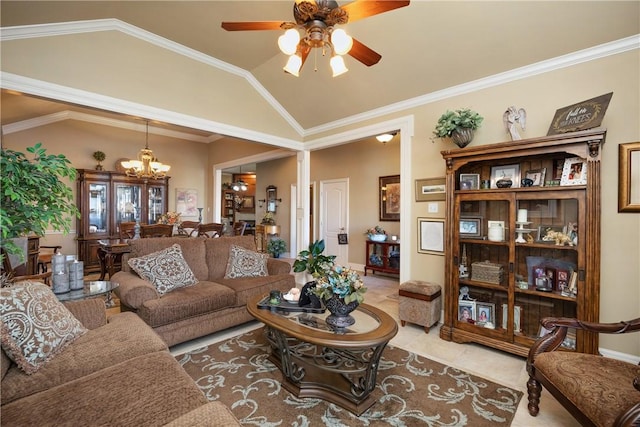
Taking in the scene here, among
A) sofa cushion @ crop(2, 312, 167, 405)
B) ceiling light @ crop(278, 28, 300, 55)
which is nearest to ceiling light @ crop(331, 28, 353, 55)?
ceiling light @ crop(278, 28, 300, 55)

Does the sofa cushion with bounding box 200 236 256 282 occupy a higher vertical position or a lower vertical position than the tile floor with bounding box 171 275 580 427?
higher

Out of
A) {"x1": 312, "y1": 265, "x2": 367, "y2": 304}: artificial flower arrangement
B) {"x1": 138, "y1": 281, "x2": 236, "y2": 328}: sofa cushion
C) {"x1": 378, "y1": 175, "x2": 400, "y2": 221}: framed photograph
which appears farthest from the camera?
{"x1": 378, "y1": 175, "x2": 400, "y2": 221}: framed photograph

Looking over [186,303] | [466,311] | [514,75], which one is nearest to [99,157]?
[186,303]

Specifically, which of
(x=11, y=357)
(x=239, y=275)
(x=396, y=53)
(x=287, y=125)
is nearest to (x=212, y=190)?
(x=287, y=125)

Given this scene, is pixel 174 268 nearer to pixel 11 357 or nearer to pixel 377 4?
pixel 11 357

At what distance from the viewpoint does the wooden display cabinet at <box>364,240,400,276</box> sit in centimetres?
587

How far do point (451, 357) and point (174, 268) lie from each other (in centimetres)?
292

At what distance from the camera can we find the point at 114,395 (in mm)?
1346

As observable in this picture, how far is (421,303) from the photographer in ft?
11.0

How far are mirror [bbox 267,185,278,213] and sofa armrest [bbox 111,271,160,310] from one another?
585 cm

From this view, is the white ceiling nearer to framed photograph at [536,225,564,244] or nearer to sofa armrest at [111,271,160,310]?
framed photograph at [536,225,564,244]

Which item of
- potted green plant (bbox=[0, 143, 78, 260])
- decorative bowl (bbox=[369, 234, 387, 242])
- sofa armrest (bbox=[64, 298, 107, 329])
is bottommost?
sofa armrest (bbox=[64, 298, 107, 329])

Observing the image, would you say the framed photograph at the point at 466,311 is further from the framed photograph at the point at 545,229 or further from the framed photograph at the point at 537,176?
the framed photograph at the point at 537,176

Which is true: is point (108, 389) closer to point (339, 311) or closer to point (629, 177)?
point (339, 311)
